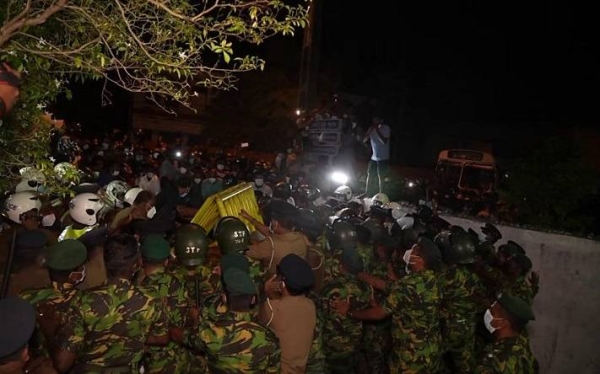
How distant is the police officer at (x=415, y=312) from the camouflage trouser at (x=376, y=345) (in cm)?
102

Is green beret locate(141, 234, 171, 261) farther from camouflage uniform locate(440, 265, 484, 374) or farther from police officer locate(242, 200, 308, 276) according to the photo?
camouflage uniform locate(440, 265, 484, 374)

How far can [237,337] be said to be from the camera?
3643 millimetres

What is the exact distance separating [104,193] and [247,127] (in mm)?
19329

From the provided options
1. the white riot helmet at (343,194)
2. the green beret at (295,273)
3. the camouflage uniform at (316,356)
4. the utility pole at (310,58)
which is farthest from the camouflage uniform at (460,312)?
the utility pole at (310,58)

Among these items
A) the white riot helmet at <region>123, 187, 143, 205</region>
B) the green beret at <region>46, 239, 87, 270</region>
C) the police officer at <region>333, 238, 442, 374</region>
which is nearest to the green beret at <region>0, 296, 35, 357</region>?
the green beret at <region>46, 239, 87, 270</region>

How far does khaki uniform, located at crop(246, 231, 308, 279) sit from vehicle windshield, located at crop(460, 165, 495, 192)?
1261 cm

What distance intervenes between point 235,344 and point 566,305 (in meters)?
6.21

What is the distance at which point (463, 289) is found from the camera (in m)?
6.43

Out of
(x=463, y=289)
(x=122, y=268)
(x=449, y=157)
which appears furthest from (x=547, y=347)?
(x=449, y=157)

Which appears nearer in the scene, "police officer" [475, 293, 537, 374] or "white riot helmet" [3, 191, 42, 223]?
"police officer" [475, 293, 537, 374]

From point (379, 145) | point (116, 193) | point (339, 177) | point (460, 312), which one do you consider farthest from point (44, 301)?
point (339, 177)

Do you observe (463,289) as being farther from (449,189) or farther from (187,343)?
(449,189)

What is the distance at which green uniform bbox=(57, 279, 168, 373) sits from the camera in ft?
11.6

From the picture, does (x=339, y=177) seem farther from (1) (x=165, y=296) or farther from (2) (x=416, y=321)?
(1) (x=165, y=296)
